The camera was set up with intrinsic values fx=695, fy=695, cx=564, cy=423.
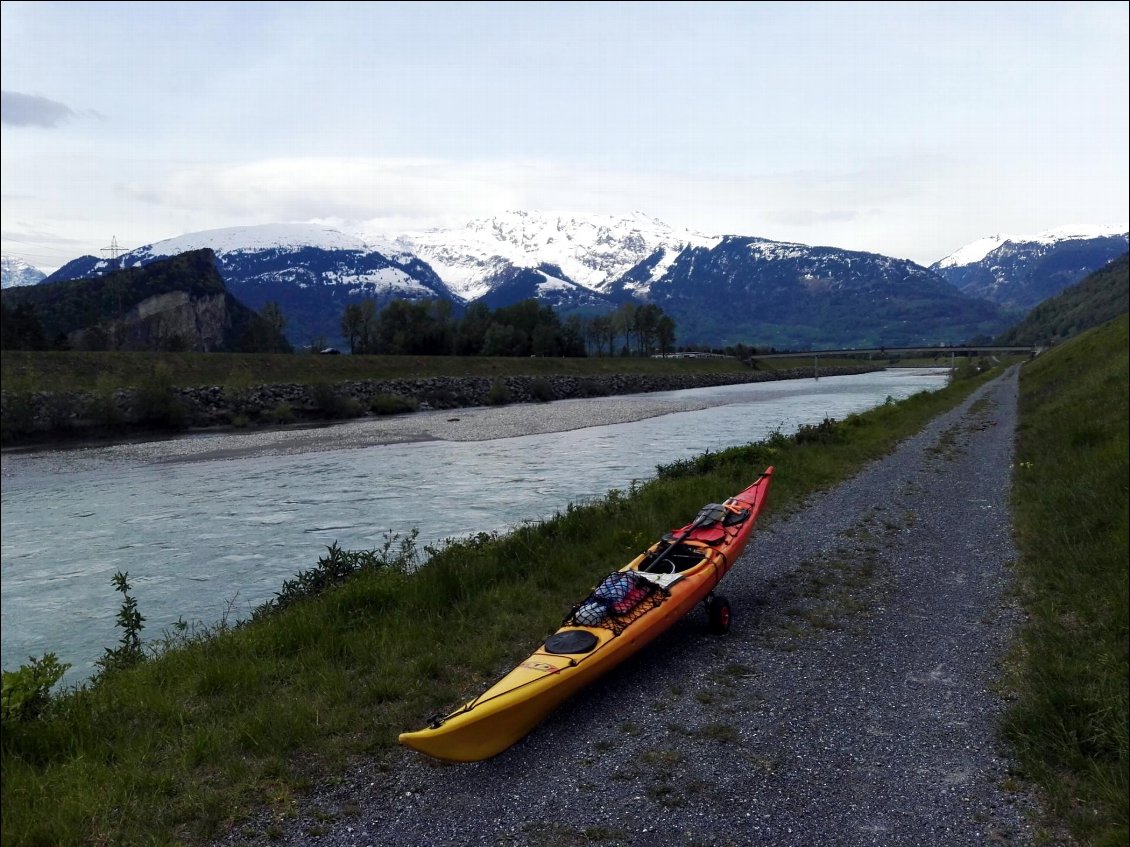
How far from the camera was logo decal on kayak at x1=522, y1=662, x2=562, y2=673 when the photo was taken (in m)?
6.99

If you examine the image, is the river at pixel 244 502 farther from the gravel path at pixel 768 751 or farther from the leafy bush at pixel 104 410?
the leafy bush at pixel 104 410

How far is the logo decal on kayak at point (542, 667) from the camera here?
275 inches

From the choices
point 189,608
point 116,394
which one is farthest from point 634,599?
point 116,394

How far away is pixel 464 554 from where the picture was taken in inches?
468

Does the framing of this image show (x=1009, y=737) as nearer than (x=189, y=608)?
Yes

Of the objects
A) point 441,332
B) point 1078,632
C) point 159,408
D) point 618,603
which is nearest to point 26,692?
point 618,603

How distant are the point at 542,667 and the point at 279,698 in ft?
9.60

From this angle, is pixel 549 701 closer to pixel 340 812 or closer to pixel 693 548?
pixel 340 812

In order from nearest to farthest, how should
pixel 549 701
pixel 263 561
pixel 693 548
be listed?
pixel 549 701 → pixel 693 548 → pixel 263 561

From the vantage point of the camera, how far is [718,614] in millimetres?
9281

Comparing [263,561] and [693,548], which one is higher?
[693,548]

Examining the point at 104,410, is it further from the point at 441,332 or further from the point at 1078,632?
the point at 441,332

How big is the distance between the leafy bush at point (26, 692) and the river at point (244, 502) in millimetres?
2642

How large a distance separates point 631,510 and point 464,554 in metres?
4.62
